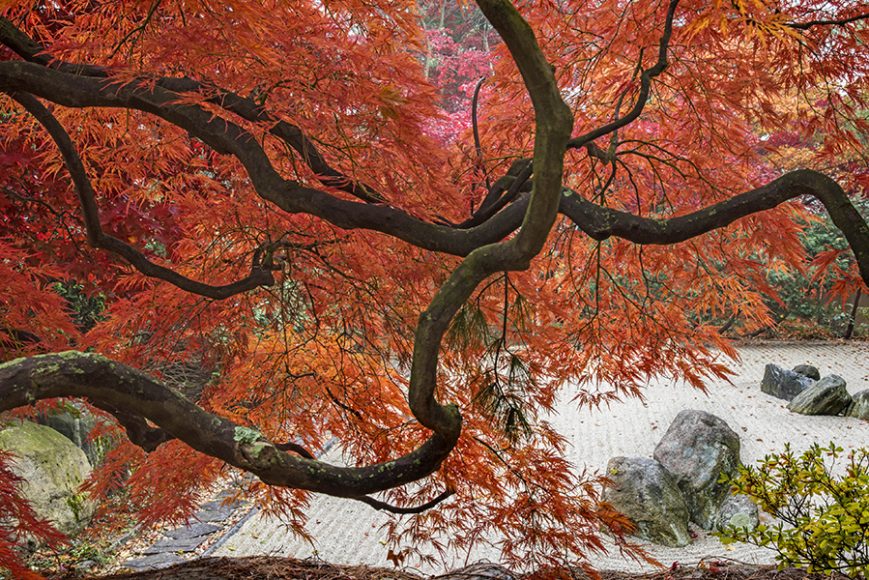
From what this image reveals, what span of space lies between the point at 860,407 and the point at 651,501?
3.69 m

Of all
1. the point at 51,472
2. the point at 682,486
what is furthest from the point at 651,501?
the point at 51,472

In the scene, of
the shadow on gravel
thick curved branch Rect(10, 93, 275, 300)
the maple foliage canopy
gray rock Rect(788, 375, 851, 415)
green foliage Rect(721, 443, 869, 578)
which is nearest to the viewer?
the maple foliage canopy

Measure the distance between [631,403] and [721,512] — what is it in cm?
297

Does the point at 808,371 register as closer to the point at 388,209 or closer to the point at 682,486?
the point at 682,486

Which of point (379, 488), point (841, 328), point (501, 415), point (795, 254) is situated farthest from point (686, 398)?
point (379, 488)

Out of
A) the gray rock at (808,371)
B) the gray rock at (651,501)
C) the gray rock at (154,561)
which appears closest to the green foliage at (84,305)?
the gray rock at (154,561)

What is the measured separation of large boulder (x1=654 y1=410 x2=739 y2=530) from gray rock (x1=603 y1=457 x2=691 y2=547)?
218mm

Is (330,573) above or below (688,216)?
below

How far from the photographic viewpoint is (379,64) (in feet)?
7.34

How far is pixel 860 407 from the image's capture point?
24.1 ft

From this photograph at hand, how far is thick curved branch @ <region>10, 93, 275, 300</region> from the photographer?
7.74ft

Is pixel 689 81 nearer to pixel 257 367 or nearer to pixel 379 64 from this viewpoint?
pixel 379 64

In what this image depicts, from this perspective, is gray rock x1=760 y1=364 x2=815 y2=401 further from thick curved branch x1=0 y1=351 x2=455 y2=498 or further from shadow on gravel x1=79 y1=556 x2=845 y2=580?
thick curved branch x1=0 y1=351 x2=455 y2=498

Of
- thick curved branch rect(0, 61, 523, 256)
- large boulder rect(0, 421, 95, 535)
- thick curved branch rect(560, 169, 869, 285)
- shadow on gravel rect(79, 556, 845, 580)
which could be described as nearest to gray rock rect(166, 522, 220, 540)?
large boulder rect(0, 421, 95, 535)
